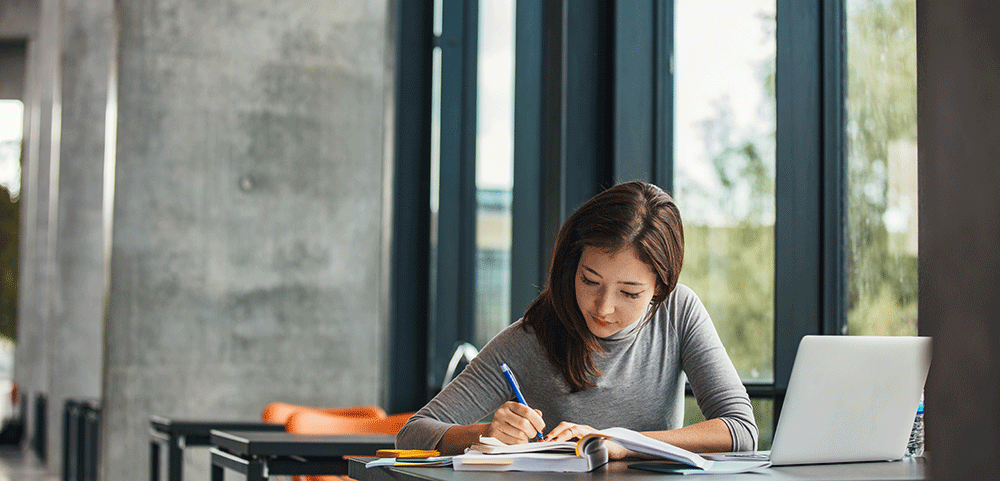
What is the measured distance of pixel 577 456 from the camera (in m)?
1.39

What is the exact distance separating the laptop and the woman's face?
0.47 m

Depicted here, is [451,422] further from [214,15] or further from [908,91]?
[214,15]

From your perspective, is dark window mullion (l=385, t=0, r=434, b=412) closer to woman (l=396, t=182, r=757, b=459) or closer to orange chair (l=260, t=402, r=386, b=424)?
orange chair (l=260, t=402, r=386, b=424)

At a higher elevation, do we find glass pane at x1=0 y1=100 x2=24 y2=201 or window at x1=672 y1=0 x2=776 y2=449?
glass pane at x1=0 y1=100 x2=24 y2=201

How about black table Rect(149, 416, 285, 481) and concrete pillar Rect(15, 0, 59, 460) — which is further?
concrete pillar Rect(15, 0, 59, 460)

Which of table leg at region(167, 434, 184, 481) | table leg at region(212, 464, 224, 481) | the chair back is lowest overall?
table leg at region(167, 434, 184, 481)

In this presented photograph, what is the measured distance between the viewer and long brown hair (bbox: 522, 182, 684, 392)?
1.89 metres

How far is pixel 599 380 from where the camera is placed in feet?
6.56

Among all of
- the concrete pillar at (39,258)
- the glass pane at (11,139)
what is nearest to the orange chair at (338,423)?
the concrete pillar at (39,258)

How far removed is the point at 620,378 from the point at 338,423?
171 cm

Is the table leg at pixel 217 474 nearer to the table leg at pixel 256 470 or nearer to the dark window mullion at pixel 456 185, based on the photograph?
the table leg at pixel 256 470

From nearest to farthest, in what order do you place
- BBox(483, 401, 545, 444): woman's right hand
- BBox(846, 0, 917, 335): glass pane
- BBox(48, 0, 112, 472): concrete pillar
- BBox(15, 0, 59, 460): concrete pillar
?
BBox(483, 401, 545, 444): woman's right hand, BBox(846, 0, 917, 335): glass pane, BBox(48, 0, 112, 472): concrete pillar, BBox(15, 0, 59, 460): concrete pillar

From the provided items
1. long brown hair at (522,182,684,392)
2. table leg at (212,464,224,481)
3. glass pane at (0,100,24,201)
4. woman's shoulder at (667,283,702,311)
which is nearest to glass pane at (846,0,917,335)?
woman's shoulder at (667,283,702,311)

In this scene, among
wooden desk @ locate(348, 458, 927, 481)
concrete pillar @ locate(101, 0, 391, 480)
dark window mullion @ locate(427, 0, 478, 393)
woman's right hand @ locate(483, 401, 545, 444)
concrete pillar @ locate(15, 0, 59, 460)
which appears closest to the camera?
wooden desk @ locate(348, 458, 927, 481)
